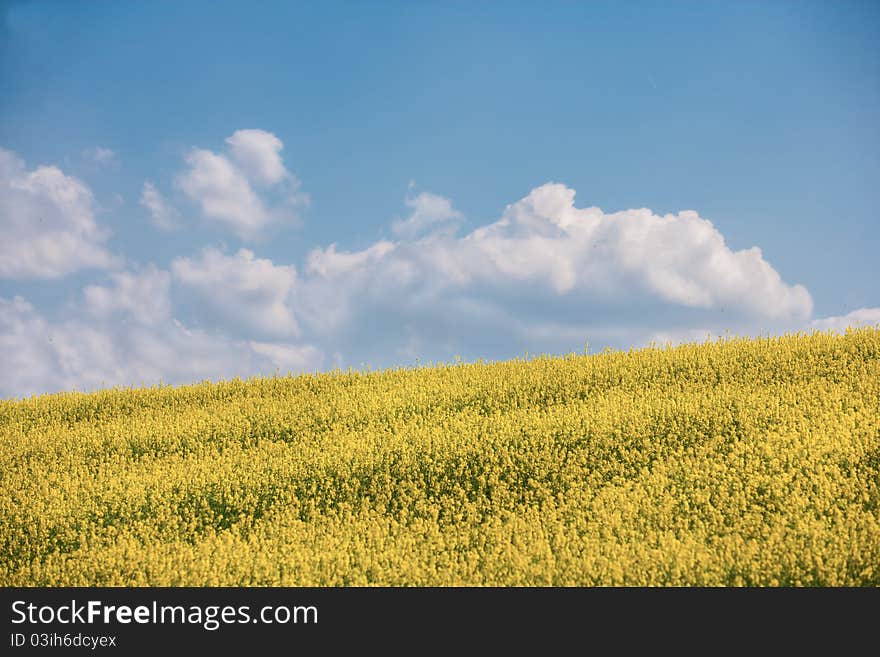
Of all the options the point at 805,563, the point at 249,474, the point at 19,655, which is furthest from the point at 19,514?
the point at 805,563

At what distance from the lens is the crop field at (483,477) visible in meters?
8.38

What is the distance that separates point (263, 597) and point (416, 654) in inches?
61.7

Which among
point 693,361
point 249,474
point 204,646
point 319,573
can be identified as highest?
point 693,361

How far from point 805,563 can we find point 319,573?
16.5 ft

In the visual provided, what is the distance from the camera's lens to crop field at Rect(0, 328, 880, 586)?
8.38 m

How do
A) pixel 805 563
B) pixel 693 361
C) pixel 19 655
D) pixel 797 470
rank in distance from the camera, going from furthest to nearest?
pixel 693 361 → pixel 797 470 → pixel 805 563 → pixel 19 655

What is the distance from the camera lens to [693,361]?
15984mm

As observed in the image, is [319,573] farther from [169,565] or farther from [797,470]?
[797,470]

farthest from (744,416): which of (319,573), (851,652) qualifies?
(319,573)

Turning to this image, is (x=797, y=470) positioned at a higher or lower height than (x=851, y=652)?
higher

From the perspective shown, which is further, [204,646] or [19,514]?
[19,514]

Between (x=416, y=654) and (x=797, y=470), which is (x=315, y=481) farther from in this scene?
(x=797, y=470)

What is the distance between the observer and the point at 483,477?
11227 millimetres

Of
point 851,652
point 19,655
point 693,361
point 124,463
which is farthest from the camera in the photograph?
point 693,361
